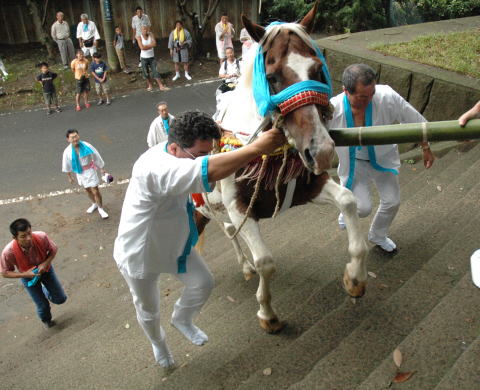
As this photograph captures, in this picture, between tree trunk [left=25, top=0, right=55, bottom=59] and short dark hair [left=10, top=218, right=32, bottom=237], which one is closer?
short dark hair [left=10, top=218, right=32, bottom=237]

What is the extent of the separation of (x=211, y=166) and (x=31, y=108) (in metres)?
11.7

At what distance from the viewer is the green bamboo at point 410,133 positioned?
103 inches

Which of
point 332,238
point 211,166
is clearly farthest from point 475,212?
point 211,166

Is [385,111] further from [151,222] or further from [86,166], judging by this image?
[86,166]

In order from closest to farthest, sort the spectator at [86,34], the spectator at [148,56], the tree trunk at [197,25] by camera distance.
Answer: the spectator at [148,56]
the spectator at [86,34]
the tree trunk at [197,25]

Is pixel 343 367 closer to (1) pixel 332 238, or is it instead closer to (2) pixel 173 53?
(1) pixel 332 238

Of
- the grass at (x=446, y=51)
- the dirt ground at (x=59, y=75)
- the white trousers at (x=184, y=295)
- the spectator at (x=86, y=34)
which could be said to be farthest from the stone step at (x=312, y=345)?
the spectator at (x=86, y=34)

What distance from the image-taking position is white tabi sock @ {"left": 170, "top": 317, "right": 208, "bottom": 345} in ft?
12.0

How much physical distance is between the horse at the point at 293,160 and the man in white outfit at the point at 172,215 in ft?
0.83

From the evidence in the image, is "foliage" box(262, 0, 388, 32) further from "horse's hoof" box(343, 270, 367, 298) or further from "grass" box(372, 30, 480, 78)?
"horse's hoof" box(343, 270, 367, 298)

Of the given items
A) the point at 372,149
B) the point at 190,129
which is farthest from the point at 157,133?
the point at 190,129

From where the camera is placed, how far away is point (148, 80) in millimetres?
13734

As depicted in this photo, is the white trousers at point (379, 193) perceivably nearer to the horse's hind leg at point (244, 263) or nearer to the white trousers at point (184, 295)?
the horse's hind leg at point (244, 263)

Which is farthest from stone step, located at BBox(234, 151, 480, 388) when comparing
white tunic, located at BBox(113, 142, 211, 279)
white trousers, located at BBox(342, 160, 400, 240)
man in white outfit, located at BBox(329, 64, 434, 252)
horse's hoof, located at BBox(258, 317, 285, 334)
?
white tunic, located at BBox(113, 142, 211, 279)
